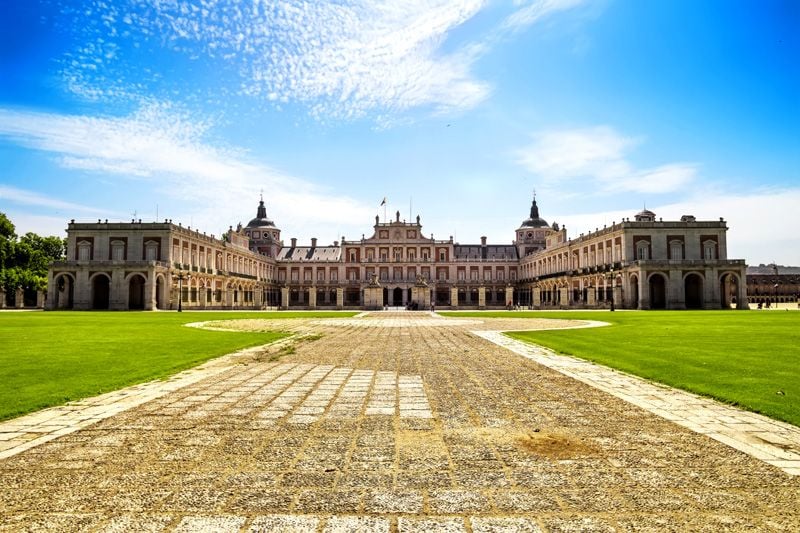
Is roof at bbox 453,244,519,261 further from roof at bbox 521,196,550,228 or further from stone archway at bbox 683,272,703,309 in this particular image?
stone archway at bbox 683,272,703,309

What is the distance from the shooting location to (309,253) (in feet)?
310

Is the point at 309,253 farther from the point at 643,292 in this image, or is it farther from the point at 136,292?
the point at 643,292

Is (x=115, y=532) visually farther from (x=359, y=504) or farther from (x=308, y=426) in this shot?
(x=308, y=426)

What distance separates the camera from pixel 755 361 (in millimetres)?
10305

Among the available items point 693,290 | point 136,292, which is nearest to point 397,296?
point 136,292

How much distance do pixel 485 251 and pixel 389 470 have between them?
300ft

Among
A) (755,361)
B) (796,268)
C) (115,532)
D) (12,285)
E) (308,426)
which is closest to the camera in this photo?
(115,532)

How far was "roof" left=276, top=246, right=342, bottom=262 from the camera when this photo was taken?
305 ft

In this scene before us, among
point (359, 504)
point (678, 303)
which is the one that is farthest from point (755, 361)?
point (678, 303)

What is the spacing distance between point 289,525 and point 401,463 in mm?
1346

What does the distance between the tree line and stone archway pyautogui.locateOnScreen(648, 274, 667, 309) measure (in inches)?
2574

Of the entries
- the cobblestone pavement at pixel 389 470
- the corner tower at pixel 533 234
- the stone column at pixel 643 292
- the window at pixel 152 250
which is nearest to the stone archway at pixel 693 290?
the stone column at pixel 643 292

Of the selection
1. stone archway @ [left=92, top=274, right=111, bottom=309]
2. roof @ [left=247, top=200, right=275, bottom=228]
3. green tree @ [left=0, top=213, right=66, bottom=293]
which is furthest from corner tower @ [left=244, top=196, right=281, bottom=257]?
stone archway @ [left=92, top=274, right=111, bottom=309]

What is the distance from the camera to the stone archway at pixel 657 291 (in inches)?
2133
